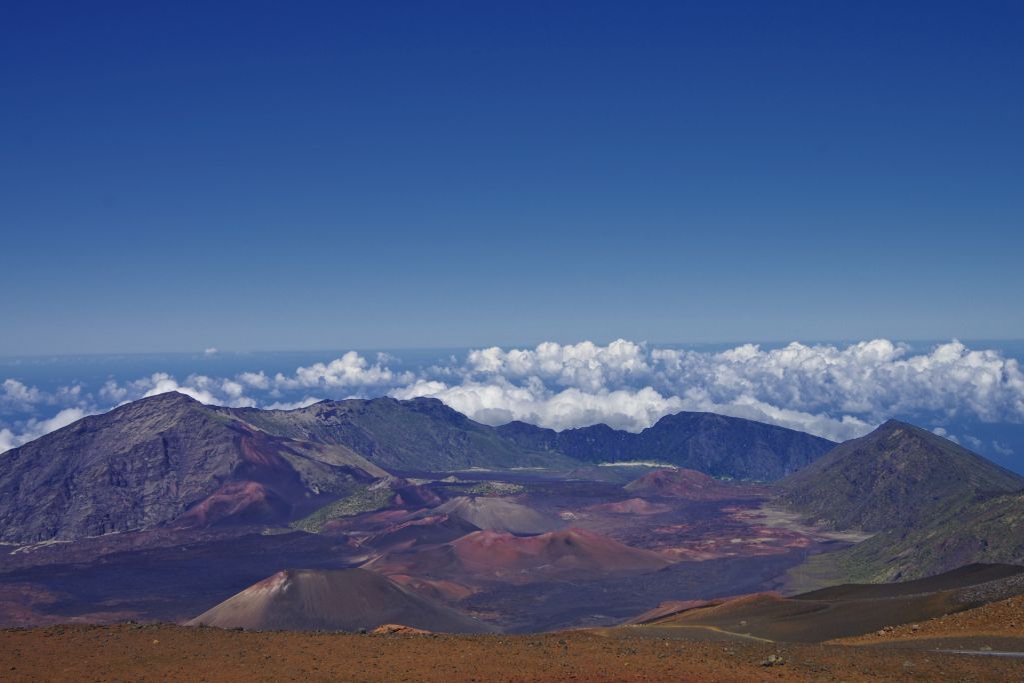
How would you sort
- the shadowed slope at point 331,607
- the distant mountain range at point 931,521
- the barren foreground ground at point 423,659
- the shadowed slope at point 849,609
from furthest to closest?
the distant mountain range at point 931,521
the shadowed slope at point 331,607
the shadowed slope at point 849,609
the barren foreground ground at point 423,659

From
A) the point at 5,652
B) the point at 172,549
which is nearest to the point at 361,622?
the point at 5,652

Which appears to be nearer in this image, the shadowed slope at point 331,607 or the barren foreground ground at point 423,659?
the barren foreground ground at point 423,659

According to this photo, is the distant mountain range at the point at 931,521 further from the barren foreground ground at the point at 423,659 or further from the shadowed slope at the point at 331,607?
the barren foreground ground at the point at 423,659

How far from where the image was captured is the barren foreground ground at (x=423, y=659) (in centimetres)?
2536

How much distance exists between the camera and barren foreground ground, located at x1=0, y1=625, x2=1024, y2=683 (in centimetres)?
2536

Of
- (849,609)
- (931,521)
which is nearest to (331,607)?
(849,609)

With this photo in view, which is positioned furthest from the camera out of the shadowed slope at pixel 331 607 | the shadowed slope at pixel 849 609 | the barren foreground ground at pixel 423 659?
the shadowed slope at pixel 331 607

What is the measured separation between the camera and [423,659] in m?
27.8

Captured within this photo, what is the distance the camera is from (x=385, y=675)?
1001 inches

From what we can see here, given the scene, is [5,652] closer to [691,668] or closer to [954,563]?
[691,668]

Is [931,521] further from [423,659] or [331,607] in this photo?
[423,659]

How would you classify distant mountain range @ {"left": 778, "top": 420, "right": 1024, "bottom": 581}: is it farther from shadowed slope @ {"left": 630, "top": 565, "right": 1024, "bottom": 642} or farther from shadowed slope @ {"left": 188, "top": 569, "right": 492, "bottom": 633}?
shadowed slope @ {"left": 188, "top": 569, "right": 492, "bottom": 633}

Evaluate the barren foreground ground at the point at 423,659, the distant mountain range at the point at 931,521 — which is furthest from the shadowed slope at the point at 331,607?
the distant mountain range at the point at 931,521

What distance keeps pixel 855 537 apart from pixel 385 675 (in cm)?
17334
